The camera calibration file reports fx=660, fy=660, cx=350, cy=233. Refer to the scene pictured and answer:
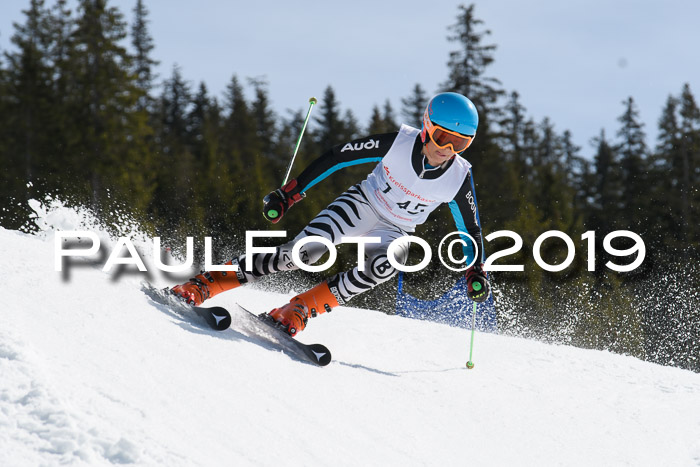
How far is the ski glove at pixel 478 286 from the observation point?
15.3 feet

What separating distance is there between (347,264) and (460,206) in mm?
19938

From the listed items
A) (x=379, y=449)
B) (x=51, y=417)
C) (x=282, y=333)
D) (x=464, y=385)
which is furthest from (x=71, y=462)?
(x=464, y=385)

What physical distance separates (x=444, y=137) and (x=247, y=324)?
1817 millimetres

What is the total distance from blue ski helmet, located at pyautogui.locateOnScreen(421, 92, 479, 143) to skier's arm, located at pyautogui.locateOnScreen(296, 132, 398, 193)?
344mm

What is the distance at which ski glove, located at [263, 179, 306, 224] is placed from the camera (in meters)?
4.40

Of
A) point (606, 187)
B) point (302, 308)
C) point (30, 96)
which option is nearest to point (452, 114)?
point (302, 308)

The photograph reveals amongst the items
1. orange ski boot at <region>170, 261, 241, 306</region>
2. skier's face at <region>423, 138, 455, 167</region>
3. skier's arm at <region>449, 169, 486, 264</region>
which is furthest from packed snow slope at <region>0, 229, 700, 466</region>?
skier's face at <region>423, 138, 455, 167</region>

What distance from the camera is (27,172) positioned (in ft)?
85.7

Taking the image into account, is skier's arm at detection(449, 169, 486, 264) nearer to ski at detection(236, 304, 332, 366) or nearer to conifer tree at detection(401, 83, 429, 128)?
ski at detection(236, 304, 332, 366)

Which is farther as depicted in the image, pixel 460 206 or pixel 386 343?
pixel 386 343

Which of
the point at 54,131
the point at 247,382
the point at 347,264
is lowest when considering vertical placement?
the point at 347,264

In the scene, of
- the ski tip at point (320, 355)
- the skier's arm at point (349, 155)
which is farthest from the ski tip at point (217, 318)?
the skier's arm at point (349, 155)

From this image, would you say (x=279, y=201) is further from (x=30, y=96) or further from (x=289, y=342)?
(x=30, y=96)

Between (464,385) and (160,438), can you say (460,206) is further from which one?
(160,438)
